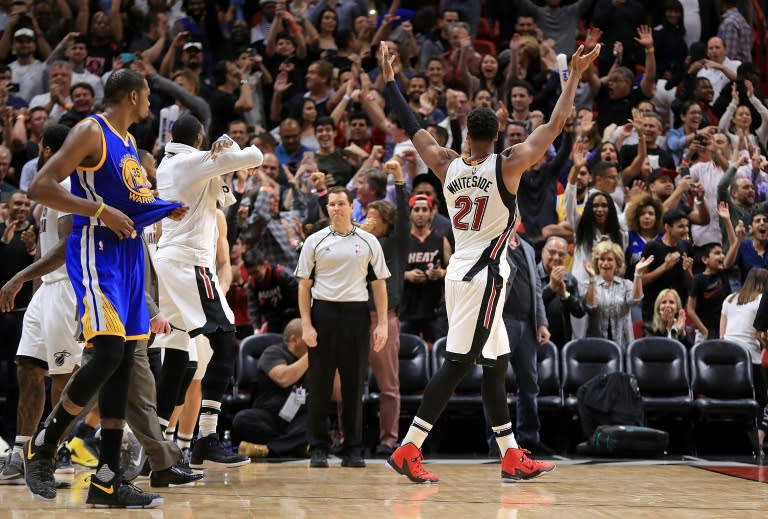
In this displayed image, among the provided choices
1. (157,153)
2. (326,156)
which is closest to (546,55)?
(326,156)

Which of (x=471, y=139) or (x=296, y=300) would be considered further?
(x=296, y=300)

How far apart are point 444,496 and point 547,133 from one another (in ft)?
7.62

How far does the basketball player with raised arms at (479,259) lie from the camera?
6836mm

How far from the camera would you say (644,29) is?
14711 millimetres

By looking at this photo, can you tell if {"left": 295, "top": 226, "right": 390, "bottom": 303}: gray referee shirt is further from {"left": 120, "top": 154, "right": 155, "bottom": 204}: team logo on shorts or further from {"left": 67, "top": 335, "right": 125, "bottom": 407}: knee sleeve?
{"left": 67, "top": 335, "right": 125, "bottom": 407}: knee sleeve

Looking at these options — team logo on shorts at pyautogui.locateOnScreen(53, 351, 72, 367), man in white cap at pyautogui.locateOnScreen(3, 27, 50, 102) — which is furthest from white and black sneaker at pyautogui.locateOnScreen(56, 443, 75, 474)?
man in white cap at pyautogui.locateOnScreen(3, 27, 50, 102)

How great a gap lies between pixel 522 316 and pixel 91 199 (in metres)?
4.89

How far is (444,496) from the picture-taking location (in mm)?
6254

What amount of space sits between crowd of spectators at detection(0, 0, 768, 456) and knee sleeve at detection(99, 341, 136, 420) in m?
3.85

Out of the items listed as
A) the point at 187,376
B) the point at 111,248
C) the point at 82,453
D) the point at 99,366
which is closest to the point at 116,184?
the point at 111,248

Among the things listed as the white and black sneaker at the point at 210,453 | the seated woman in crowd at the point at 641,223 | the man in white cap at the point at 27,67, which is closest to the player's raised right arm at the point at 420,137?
the white and black sneaker at the point at 210,453

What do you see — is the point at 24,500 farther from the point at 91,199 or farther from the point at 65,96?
the point at 65,96

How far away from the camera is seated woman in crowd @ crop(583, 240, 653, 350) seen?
10.5 meters

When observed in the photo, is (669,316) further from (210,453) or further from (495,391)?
(210,453)
